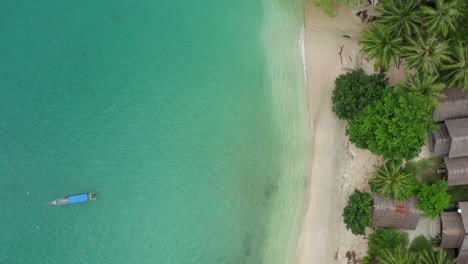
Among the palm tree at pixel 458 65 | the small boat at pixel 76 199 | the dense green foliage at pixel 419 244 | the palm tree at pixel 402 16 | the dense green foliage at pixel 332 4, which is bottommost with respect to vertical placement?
the dense green foliage at pixel 419 244

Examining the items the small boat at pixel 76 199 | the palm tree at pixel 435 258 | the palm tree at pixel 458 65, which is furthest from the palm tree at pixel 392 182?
the small boat at pixel 76 199

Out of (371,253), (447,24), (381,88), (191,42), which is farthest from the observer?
(191,42)

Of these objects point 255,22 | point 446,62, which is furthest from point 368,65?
point 255,22

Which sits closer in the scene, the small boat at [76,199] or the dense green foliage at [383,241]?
the dense green foliage at [383,241]

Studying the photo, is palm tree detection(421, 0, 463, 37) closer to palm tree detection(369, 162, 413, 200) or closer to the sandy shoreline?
the sandy shoreline

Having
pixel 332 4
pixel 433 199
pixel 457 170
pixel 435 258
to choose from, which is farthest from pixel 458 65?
pixel 435 258

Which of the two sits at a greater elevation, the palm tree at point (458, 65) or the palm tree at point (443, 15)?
the palm tree at point (443, 15)

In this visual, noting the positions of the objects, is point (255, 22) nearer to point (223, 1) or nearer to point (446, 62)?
point (223, 1)

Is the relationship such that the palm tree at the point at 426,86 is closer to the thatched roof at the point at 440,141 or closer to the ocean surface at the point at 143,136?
the thatched roof at the point at 440,141
